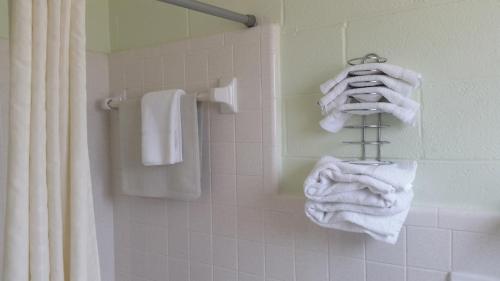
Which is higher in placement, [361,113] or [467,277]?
[361,113]

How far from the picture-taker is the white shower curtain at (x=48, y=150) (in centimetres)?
70

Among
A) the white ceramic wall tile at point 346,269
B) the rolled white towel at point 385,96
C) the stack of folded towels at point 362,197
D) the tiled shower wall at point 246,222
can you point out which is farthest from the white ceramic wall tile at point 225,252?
the rolled white towel at point 385,96

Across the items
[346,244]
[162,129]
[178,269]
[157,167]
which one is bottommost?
[178,269]

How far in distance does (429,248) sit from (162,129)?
994 mm

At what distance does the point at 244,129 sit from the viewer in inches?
58.8

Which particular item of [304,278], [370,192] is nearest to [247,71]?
[370,192]

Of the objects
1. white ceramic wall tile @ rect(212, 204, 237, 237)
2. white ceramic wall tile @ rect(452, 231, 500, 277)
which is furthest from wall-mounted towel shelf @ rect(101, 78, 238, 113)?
white ceramic wall tile @ rect(452, 231, 500, 277)

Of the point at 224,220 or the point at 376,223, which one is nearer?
the point at 376,223

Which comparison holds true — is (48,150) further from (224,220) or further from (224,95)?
(224,220)

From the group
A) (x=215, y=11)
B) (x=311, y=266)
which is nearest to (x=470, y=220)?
(x=311, y=266)

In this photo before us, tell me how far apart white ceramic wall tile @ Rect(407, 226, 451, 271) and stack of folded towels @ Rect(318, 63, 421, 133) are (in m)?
0.32

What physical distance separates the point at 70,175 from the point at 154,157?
73 centimetres

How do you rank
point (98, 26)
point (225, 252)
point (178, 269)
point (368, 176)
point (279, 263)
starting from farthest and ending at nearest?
point (98, 26) → point (178, 269) → point (225, 252) → point (279, 263) → point (368, 176)

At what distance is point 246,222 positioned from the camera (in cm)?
150
